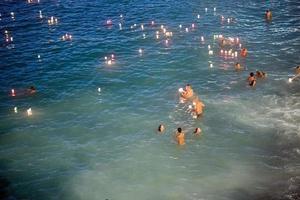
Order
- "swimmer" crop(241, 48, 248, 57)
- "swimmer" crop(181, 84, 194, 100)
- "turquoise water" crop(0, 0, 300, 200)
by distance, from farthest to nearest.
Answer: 1. "swimmer" crop(241, 48, 248, 57)
2. "swimmer" crop(181, 84, 194, 100)
3. "turquoise water" crop(0, 0, 300, 200)

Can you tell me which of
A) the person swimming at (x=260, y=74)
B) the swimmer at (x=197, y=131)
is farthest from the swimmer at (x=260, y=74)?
the swimmer at (x=197, y=131)

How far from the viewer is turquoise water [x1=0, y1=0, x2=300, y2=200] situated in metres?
26.7

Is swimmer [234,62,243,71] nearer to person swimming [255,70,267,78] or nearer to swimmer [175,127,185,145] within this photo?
person swimming [255,70,267,78]

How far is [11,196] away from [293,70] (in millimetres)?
27295

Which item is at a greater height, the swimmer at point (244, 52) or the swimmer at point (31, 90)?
the swimmer at point (244, 52)

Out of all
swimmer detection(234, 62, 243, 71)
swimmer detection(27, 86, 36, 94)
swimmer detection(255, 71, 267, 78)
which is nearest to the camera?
swimmer detection(255, 71, 267, 78)

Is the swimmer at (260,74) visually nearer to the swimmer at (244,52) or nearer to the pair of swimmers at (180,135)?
the swimmer at (244,52)

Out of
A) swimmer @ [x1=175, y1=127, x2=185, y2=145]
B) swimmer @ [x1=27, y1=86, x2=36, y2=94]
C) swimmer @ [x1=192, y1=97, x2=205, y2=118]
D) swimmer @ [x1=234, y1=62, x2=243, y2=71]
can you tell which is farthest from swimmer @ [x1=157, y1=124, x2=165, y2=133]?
swimmer @ [x1=27, y1=86, x2=36, y2=94]

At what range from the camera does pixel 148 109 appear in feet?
113

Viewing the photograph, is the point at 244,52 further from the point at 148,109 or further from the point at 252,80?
the point at 148,109

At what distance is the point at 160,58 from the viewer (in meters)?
42.5

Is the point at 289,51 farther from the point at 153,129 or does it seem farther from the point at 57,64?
the point at 57,64

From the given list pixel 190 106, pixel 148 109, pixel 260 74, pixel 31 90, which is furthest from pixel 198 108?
pixel 31 90

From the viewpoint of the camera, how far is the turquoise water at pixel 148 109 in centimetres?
2673
